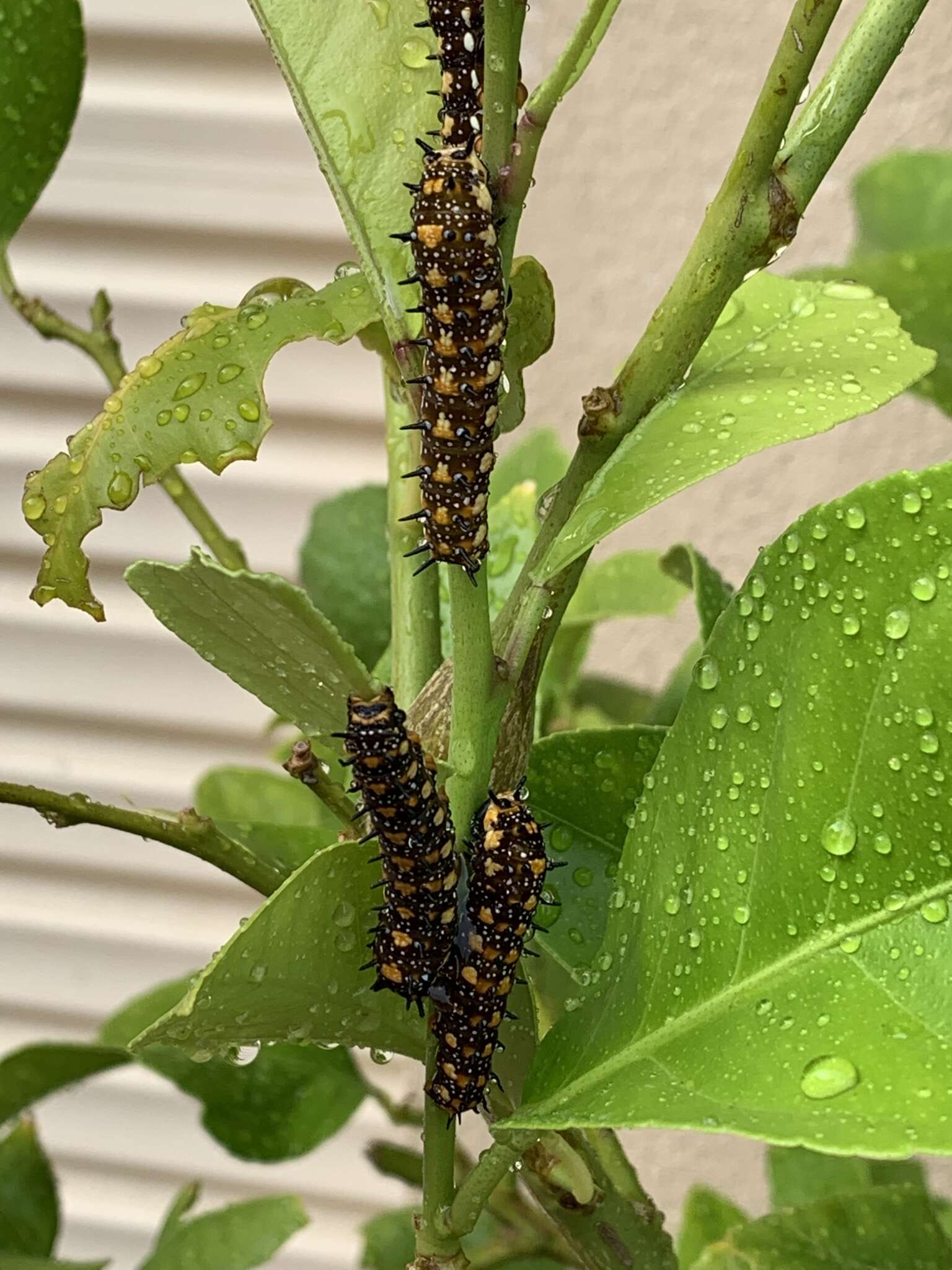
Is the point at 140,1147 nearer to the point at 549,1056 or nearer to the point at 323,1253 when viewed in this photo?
the point at 323,1253

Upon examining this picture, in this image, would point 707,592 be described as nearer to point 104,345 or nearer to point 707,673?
point 707,673

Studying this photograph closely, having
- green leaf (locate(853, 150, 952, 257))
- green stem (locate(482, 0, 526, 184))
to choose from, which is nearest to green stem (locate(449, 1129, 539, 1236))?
green stem (locate(482, 0, 526, 184))

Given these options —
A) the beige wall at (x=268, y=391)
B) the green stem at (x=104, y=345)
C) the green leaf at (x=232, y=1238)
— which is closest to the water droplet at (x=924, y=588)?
the green stem at (x=104, y=345)

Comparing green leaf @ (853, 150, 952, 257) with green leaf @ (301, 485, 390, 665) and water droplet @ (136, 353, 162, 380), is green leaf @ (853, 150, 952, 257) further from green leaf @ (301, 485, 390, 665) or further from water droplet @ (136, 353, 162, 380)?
water droplet @ (136, 353, 162, 380)

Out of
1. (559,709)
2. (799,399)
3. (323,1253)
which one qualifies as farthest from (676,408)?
(323,1253)

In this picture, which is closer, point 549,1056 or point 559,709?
point 549,1056

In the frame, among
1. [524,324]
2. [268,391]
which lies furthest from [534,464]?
[268,391]
